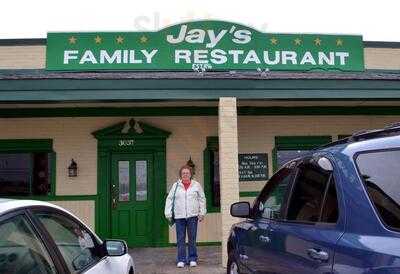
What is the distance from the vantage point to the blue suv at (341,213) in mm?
2719

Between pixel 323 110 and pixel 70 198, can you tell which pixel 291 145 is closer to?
pixel 323 110

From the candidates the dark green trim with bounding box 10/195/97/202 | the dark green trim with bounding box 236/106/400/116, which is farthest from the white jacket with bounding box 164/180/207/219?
the dark green trim with bounding box 236/106/400/116

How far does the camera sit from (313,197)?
11.7 feet

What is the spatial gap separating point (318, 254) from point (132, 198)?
9.28 metres

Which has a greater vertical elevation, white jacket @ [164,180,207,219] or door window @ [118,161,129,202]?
door window @ [118,161,129,202]

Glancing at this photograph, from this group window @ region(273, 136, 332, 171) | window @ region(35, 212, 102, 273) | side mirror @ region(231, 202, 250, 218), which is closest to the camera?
window @ region(35, 212, 102, 273)

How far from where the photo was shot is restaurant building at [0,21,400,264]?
1066 cm

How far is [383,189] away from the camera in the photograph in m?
2.88

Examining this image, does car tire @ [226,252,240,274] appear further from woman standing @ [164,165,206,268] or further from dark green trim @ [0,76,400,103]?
dark green trim @ [0,76,400,103]

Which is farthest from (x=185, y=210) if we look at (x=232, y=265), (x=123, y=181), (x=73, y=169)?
(x=232, y=265)

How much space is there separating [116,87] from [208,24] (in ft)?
7.62

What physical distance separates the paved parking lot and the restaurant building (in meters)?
0.39

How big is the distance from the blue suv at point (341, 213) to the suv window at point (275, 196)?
0.03m

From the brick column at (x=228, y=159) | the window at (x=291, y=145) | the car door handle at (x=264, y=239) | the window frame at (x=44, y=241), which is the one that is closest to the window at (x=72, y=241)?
the window frame at (x=44, y=241)
